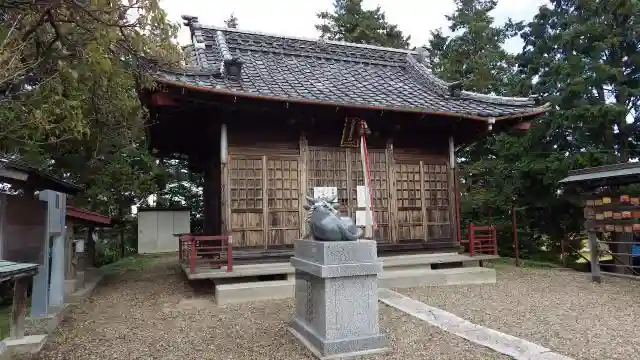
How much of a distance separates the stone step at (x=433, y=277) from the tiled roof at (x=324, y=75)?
342 centimetres

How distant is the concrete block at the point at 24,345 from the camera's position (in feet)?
16.9

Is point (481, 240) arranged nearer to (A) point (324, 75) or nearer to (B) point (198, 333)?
(A) point (324, 75)

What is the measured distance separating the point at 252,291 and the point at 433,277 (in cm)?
387

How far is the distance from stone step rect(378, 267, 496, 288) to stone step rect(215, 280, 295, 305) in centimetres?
200

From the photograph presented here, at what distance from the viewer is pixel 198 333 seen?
584 cm

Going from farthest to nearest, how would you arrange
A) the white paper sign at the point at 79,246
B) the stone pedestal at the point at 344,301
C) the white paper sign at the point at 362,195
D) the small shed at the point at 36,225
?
the white paper sign at the point at 79,246
the white paper sign at the point at 362,195
the small shed at the point at 36,225
the stone pedestal at the point at 344,301

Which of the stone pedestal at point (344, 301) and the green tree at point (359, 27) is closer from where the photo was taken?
the stone pedestal at point (344, 301)

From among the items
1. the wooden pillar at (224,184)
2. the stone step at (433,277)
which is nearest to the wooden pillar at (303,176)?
the wooden pillar at (224,184)

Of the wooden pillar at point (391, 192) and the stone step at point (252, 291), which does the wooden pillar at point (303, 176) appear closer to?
the stone step at point (252, 291)

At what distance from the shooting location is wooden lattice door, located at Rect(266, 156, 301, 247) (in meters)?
8.93

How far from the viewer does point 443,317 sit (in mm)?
6176

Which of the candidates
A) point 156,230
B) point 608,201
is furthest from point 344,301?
point 156,230

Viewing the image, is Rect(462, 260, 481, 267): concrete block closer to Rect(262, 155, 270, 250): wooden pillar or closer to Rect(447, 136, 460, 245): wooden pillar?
Rect(447, 136, 460, 245): wooden pillar

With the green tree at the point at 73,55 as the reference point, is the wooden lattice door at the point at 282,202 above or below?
below
